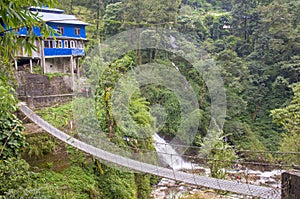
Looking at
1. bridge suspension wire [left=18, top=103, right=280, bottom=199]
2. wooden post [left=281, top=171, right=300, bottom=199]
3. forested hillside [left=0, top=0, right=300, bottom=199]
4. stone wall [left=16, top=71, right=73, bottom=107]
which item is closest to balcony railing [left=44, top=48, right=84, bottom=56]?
forested hillside [left=0, top=0, right=300, bottom=199]

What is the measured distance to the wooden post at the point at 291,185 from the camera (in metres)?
0.82

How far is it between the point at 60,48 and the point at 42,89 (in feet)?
5.01

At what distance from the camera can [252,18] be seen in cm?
1291

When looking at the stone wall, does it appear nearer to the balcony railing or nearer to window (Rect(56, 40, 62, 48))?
the balcony railing

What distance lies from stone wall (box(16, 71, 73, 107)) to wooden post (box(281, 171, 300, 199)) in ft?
18.1

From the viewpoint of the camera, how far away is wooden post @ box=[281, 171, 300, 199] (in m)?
0.82

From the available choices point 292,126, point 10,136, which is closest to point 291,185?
point 10,136

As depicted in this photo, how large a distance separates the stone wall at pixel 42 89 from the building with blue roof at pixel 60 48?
494 millimetres

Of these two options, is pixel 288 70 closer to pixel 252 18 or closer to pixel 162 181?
pixel 252 18

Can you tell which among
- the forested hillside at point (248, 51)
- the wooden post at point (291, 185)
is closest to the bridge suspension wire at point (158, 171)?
the wooden post at point (291, 185)

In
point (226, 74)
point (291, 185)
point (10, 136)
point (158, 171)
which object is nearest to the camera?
point (291, 185)

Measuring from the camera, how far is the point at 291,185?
33.2 inches

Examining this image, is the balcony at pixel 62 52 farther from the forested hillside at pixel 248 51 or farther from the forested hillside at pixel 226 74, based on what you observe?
the forested hillside at pixel 248 51

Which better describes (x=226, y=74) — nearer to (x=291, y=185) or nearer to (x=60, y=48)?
(x=60, y=48)
